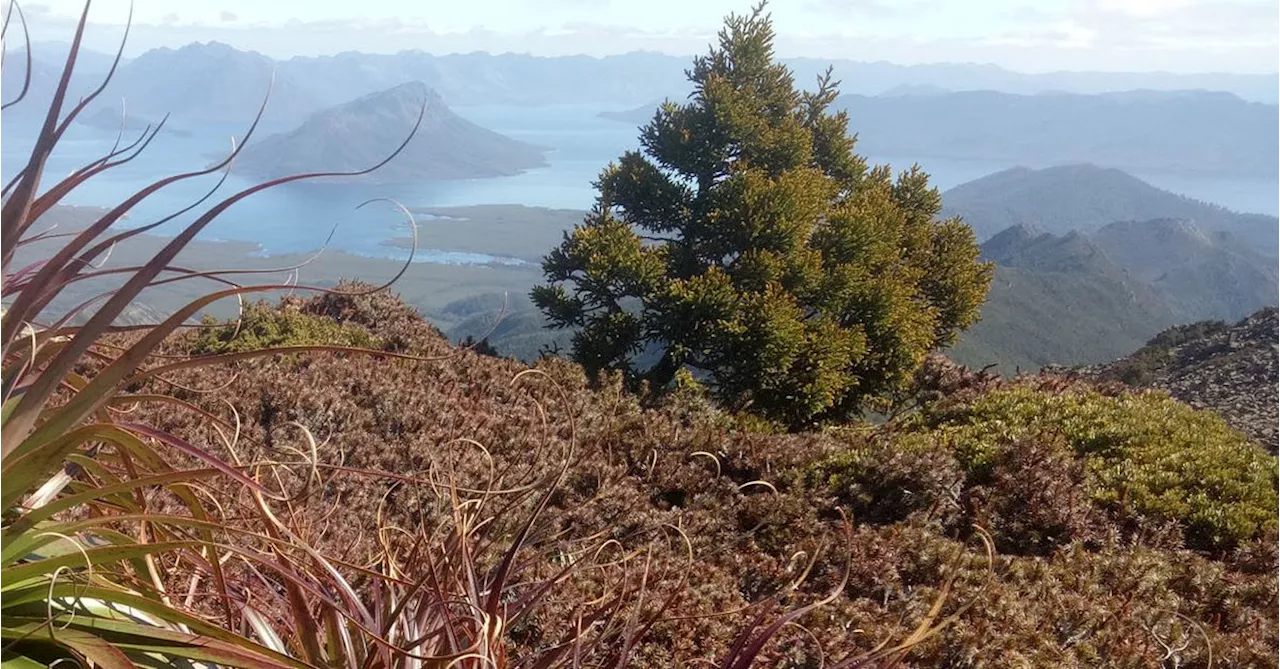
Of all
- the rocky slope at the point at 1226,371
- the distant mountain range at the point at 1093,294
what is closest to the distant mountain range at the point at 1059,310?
the distant mountain range at the point at 1093,294

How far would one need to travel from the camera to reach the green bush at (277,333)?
673 cm

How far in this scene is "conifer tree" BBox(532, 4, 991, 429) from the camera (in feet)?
38.3

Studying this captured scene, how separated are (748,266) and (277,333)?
22.3 feet

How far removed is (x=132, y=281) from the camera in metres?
1.65

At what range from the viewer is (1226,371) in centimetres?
1236

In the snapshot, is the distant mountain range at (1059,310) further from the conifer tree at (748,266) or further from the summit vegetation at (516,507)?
the summit vegetation at (516,507)

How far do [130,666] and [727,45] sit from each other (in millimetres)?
14946

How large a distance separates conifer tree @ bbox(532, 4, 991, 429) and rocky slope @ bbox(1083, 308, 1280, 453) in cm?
354

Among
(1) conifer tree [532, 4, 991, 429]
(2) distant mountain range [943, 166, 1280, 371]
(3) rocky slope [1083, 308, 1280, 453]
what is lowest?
(2) distant mountain range [943, 166, 1280, 371]

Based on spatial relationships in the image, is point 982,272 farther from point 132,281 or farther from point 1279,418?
point 132,281

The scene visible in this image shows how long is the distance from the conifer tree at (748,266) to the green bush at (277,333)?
4.00 meters

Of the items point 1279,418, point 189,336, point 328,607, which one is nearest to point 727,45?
point 1279,418

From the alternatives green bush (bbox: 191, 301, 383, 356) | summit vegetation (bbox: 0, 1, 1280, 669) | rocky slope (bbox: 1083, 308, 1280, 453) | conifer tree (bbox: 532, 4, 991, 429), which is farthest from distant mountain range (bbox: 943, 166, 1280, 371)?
summit vegetation (bbox: 0, 1, 1280, 669)

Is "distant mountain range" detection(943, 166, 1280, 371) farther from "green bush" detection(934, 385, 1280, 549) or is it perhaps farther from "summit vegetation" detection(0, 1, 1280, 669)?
"summit vegetation" detection(0, 1, 1280, 669)
